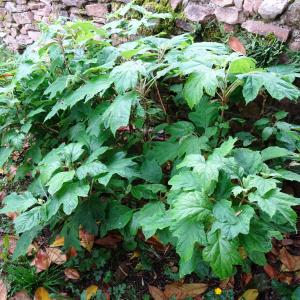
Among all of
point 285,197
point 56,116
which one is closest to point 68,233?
point 56,116

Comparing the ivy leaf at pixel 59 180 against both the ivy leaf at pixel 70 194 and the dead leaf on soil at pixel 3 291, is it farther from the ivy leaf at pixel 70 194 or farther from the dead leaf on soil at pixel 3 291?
the dead leaf on soil at pixel 3 291

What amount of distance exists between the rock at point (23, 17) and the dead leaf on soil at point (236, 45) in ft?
9.85

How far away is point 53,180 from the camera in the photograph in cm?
167

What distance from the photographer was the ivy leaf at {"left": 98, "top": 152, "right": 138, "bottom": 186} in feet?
5.77

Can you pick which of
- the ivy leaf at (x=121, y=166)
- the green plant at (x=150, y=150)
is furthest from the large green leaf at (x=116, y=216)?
the ivy leaf at (x=121, y=166)

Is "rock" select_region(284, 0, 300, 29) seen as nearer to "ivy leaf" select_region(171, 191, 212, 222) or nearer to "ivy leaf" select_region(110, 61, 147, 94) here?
"ivy leaf" select_region(110, 61, 147, 94)

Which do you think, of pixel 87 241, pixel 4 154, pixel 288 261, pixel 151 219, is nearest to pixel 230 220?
pixel 151 219

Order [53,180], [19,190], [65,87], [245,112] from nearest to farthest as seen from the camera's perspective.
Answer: [53,180] → [65,87] → [245,112] → [19,190]

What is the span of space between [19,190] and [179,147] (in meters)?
1.58

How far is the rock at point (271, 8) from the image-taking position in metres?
2.06

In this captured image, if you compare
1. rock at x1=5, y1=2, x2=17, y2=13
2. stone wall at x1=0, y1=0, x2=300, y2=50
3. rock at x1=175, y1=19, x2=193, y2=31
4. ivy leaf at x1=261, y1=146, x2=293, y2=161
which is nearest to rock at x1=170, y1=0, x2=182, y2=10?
stone wall at x1=0, y1=0, x2=300, y2=50

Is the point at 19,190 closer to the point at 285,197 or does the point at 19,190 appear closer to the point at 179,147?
the point at 179,147

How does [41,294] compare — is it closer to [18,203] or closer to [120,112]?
[18,203]

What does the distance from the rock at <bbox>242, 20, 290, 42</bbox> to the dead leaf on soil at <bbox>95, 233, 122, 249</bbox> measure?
153 centimetres
